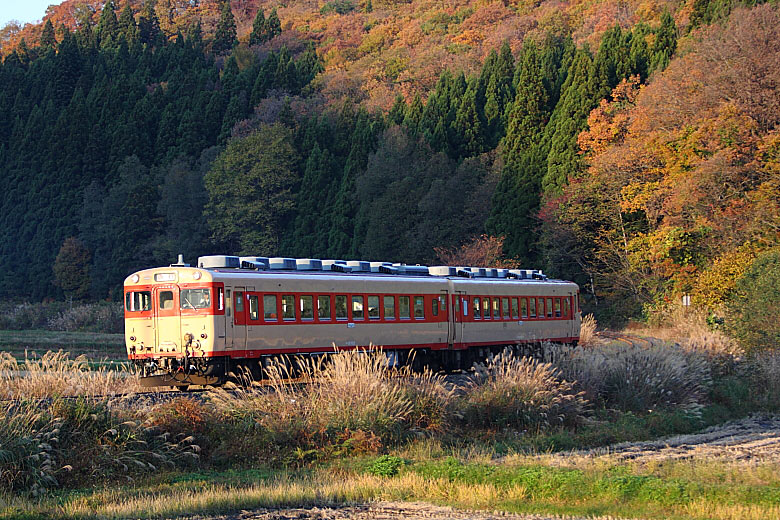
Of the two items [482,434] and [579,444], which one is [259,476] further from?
[579,444]

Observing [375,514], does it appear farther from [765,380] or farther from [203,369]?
[765,380]

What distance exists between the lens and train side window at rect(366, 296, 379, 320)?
24891 millimetres

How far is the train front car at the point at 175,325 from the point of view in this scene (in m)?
21.1

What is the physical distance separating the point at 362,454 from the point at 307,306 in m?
7.21

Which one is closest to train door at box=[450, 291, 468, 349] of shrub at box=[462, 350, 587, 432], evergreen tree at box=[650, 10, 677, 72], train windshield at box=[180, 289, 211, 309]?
shrub at box=[462, 350, 587, 432]

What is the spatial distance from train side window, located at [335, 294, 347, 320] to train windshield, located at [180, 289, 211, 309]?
383cm

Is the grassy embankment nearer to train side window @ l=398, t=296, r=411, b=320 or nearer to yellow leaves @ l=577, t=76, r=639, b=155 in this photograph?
train side window @ l=398, t=296, r=411, b=320

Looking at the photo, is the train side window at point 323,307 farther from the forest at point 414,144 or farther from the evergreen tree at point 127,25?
the evergreen tree at point 127,25

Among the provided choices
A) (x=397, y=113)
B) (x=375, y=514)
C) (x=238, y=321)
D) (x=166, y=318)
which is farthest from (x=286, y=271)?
(x=397, y=113)

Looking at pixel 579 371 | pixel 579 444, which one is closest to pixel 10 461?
pixel 579 444

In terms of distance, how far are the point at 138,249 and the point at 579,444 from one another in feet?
224

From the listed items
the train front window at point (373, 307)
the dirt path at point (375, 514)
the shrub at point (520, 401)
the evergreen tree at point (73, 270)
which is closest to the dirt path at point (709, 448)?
the shrub at point (520, 401)

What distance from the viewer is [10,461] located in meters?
13.2

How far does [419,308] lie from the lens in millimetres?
26891
